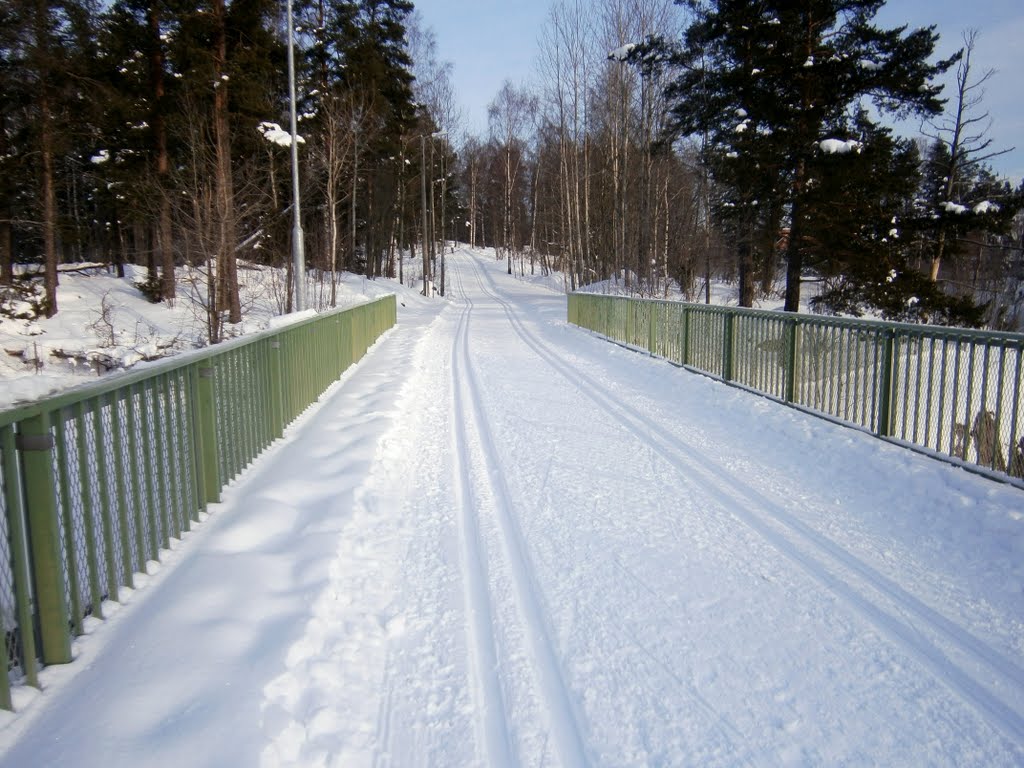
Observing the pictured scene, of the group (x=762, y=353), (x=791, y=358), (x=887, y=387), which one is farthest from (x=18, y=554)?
(x=762, y=353)

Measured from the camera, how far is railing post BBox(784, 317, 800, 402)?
28.2 feet

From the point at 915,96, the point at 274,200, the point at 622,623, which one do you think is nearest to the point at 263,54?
the point at 274,200

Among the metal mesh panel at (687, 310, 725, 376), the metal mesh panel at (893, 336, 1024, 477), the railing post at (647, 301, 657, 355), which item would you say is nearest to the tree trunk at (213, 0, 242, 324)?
the railing post at (647, 301, 657, 355)

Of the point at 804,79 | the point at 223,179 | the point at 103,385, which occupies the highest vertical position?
the point at 804,79

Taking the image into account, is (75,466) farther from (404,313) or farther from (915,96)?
(404,313)

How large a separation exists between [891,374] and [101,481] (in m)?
6.91

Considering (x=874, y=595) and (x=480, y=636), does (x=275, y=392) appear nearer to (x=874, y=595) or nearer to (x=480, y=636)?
(x=480, y=636)

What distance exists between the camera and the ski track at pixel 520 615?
8.89 ft

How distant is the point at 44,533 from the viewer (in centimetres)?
281

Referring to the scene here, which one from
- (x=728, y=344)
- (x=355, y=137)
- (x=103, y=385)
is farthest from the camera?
(x=355, y=137)

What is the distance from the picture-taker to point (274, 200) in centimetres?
2195

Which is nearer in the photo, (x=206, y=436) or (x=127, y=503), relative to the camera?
(x=127, y=503)

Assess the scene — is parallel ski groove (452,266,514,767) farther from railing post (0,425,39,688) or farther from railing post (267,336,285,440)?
railing post (267,336,285,440)

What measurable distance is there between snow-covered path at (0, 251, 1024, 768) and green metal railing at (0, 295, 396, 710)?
0.20 meters
